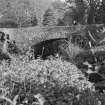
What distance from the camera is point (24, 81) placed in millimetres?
4160

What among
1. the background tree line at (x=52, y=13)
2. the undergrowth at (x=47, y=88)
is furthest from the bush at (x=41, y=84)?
the background tree line at (x=52, y=13)

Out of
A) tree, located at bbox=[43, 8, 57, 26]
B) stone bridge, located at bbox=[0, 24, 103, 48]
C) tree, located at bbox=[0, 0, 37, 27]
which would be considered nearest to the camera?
stone bridge, located at bbox=[0, 24, 103, 48]

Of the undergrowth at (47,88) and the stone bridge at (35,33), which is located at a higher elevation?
the stone bridge at (35,33)

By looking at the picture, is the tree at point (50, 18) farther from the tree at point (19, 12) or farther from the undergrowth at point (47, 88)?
the undergrowth at point (47, 88)

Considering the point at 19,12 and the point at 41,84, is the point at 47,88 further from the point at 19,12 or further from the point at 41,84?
the point at 19,12

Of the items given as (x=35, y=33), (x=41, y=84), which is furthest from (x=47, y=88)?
(x=35, y=33)

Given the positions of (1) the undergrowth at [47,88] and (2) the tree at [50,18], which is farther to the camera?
(2) the tree at [50,18]

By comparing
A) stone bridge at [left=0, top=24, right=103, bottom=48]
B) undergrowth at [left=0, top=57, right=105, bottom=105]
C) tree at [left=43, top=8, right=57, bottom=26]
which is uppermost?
tree at [left=43, top=8, right=57, bottom=26]

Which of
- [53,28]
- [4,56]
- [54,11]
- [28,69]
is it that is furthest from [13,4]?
[28,69]

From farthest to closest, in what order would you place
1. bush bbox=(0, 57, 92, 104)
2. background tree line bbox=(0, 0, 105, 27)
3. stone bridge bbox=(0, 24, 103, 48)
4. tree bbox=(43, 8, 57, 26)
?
tree bbox=(43, 8, 57, 26) → background tree line bbox=(0, 0, 105, 27) → stone bridge bbox=(0, 24, 103, 48) → bush bbox=(0, 57, 92, 104)

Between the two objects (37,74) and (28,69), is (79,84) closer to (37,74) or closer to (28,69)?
(37,74)

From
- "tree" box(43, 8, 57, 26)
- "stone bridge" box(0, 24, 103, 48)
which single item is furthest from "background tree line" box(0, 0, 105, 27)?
"stone bridge" box(0, 24, 103, 48)

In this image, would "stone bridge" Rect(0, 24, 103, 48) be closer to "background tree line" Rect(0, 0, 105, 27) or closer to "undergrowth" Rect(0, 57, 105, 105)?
"undergrowth" Rect(0, 57, 105, 105)

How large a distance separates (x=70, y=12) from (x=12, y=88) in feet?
58.7
